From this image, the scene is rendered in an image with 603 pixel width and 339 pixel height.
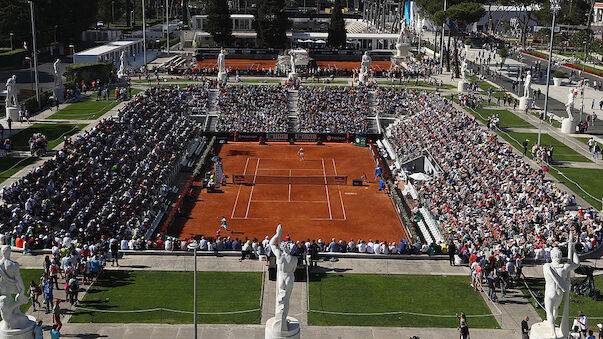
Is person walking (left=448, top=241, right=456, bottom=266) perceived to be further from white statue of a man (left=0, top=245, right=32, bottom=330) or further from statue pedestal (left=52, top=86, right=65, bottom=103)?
statue pedestal (left=52, top=86, right=65, bottom=103)

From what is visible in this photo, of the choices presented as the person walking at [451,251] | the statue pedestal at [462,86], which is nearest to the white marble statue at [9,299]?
the person walking at [451,251]

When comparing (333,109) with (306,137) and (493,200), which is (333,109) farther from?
(493,200)

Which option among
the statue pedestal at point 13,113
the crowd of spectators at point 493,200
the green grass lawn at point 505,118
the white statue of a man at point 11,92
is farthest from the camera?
the green grass lawn at point 505,118

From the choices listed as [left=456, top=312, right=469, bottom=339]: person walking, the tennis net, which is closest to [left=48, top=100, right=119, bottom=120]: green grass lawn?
the tennis net

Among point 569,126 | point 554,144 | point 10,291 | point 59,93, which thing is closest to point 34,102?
point 59,93

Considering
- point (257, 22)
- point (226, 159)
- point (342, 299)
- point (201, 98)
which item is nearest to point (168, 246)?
point (342, 299)

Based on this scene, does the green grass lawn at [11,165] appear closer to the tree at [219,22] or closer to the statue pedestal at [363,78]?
the statue pedestal at [363,78]

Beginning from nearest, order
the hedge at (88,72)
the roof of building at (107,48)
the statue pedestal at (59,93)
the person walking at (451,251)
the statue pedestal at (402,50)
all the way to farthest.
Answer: the person walking at (451,251), the statue pedestal at (59,93), the hedge at (88,72), the roof of building at (107,48), the statue pedestal at (402,50)
